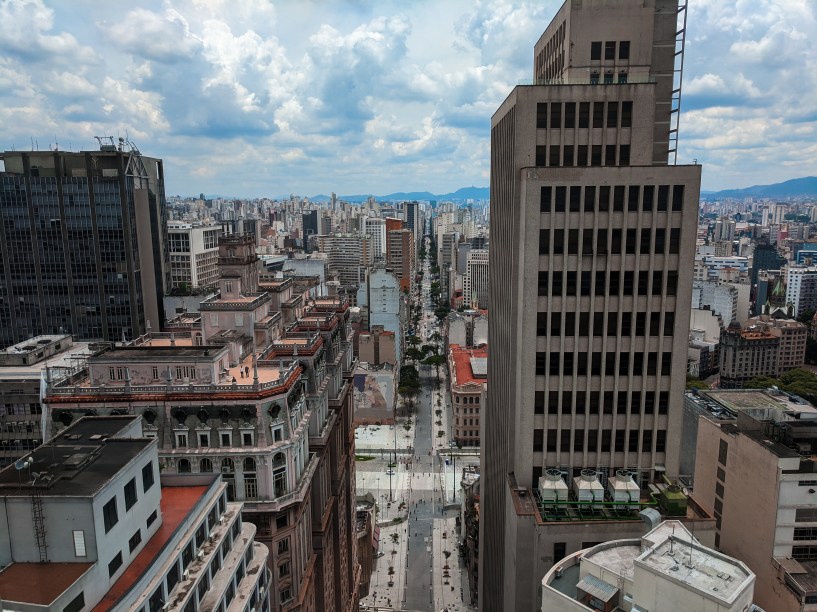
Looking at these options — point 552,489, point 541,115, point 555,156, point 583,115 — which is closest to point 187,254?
point 541,115

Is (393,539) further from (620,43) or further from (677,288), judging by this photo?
(620,43)

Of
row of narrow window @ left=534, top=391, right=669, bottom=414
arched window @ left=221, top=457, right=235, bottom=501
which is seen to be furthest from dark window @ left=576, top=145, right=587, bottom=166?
arched window @ left=221, top=457, right=235, bottom=501

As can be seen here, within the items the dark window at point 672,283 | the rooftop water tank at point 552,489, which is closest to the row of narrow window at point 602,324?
the dark window at point 672,283

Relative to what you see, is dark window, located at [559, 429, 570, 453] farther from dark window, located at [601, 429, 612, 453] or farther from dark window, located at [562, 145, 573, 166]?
dark window, located at [562, 145, 573, 166]

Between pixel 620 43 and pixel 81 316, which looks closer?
pixel 620 43

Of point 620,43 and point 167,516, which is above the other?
point 620,43

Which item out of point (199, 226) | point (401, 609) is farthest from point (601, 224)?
point (199, 226)

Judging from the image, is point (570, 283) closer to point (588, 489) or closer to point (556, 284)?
point (556, 284)
